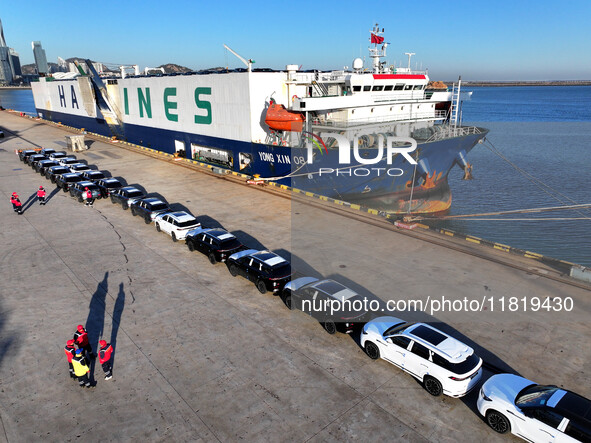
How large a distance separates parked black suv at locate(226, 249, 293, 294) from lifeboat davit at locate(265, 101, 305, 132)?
1694cm

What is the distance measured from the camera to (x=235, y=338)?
12656 mm

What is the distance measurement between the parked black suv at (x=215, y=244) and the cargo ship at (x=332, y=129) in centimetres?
1202

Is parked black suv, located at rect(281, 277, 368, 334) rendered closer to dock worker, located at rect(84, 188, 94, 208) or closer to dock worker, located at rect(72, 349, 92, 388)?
dock worker, located at rect(72, 349, 92, 388)

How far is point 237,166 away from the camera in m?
37.0

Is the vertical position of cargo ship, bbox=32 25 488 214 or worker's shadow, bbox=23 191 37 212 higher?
cargo ship, bbox=32 25 488 214

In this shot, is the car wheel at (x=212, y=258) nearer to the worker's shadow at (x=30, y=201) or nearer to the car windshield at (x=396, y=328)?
the car windshield at (x=396, y=328)

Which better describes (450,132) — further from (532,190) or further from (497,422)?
(497,422)

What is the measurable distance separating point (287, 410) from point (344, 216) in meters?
15.4

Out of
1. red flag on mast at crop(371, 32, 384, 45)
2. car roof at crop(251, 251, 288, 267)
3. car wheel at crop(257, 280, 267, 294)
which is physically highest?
red flag on mast at crop(371, 32, 384, 45)

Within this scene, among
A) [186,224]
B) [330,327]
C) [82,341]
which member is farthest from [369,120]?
[82,341]

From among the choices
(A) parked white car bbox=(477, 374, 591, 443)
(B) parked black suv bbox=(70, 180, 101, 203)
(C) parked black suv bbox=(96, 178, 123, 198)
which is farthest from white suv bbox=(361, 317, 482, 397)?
(C) parked black suv bbox=(96, 178, 123, 198)

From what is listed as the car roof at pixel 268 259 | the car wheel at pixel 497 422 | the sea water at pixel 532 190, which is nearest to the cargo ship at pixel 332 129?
the sea water at pixel 532 190

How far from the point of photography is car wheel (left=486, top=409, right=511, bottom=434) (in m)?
8.98

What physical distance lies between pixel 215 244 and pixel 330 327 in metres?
7.35
